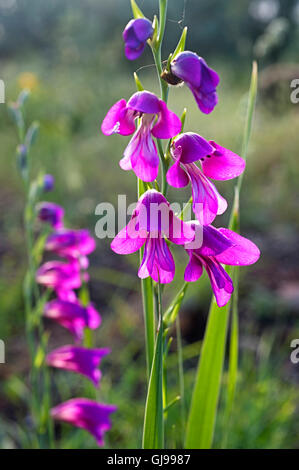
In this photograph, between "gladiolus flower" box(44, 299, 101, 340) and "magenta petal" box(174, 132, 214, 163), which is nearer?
"magenta petal" box(174, 132, 214, 163)

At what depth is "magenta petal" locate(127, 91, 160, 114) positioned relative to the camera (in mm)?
621

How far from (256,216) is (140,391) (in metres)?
1.92

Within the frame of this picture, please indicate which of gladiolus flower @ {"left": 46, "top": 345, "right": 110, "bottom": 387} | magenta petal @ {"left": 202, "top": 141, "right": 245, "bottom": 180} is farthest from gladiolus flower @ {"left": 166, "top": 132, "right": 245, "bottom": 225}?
gladiolus flower @ {"left": 46, "top": 345, "right": 110, "bottom": 387}

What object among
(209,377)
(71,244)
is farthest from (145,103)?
(71,244)

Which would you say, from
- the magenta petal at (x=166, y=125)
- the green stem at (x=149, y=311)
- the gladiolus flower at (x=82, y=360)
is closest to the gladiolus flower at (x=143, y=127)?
the magenta petal at (x=166, y=125)

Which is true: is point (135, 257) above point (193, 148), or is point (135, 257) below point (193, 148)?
below

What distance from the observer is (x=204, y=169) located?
2.27ft

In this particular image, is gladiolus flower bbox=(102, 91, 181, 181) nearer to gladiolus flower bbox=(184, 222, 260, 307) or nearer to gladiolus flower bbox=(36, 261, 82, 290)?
gladiolus flower bbox=(184, 222, 260, 307)

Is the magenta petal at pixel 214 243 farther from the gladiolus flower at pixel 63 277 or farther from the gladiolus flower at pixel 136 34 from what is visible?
the gladiolus flower at pixel 63 277

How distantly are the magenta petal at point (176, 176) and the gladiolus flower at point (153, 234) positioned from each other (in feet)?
0.08

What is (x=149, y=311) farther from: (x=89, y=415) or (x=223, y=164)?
(x=89, y=415)

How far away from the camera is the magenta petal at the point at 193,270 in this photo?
69 cm

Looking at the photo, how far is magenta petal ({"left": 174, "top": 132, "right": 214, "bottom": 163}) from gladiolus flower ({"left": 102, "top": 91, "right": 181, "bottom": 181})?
29mm

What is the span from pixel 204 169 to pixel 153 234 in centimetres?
12
